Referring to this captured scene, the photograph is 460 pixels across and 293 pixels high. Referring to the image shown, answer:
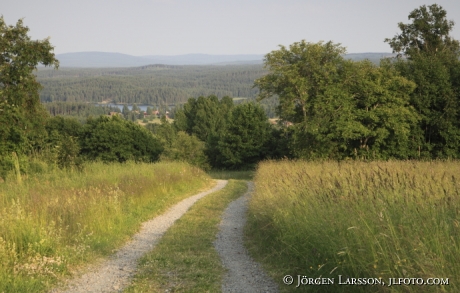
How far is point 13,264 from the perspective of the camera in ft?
23.4

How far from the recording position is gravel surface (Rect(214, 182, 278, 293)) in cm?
659

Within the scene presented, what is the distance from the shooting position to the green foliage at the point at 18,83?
20.0m

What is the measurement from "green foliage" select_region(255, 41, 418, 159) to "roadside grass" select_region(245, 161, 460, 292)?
23.5 m

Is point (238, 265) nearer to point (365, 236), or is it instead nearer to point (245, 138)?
point (365, 236)

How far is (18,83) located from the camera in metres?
20.5

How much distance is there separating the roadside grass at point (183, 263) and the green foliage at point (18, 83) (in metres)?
12.7

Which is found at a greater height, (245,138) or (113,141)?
(245,138)

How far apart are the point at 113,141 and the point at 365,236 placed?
5863 cm

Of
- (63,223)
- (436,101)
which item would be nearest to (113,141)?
Answer: (436,101)

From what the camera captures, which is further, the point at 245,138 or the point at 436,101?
the point at 245,138

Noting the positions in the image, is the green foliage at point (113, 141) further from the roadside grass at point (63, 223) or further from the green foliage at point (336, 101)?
the roadside grass at point (63, 223)

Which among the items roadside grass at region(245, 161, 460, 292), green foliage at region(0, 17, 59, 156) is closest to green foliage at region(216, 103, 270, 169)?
green foliage at region(0, 17, 59, 156)

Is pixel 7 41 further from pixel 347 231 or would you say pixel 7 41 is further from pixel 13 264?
pixel 347 231

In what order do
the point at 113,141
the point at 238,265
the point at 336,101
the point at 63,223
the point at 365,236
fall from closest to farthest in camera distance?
the point at 365,236, the point at 238,265, the point at 63,223, the point at 336,101, the point at 113,141
